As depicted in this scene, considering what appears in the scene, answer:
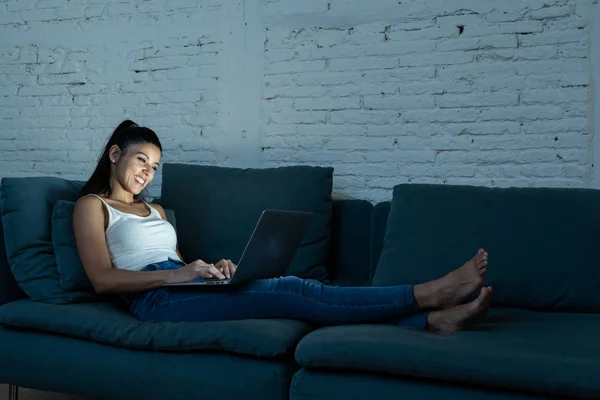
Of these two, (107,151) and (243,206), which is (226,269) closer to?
(243,206)

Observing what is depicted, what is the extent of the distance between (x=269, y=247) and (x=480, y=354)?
0.72m

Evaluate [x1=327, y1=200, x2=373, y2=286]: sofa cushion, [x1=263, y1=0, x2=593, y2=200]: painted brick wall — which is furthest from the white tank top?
[x1=263, y1=0, x2=593, y2=200]: painted brick wall

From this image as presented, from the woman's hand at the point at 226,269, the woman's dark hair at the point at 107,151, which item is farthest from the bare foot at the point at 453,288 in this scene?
the woman's dark hair at the point at 107,151

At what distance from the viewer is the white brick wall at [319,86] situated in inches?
113

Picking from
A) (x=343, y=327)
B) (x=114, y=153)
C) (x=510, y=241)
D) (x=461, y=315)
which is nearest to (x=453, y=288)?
(x=461, y=315)

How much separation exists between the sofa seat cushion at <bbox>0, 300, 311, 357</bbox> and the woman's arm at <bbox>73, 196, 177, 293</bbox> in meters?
0.10

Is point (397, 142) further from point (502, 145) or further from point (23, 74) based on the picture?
point (23, 74)

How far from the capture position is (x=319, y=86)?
3.21 metres

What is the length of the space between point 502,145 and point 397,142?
1.48ft

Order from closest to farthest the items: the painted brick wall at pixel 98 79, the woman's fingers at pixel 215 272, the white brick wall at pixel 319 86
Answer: the woman's fingers at pixel 215 272, the white brick wall at pixel 319 86, the painted brick wall at pixel 98 79

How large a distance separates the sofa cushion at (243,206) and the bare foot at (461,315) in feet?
2.68

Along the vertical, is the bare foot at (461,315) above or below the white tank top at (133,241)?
below

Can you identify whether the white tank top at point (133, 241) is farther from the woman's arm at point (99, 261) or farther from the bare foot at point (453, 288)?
the bare foot at point (453, 288)

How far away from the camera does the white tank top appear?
7.93 feet
